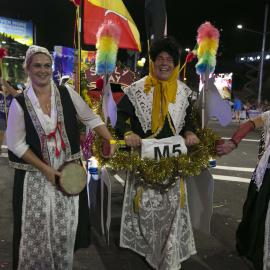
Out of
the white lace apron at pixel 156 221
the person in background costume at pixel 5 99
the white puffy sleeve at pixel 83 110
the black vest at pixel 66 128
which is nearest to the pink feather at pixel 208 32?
the white lace apron at pixel 156 221

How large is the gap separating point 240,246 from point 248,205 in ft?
1.60

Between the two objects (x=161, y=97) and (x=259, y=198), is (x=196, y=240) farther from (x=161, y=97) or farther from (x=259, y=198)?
(x=161, y=97)

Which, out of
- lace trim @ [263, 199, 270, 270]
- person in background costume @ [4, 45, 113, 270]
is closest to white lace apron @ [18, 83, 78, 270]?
person in background costume @ [4, 45, 113, 270]

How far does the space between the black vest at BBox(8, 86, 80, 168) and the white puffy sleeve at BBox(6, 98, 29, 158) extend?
0.10ft

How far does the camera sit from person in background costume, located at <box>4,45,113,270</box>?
247 centimetres

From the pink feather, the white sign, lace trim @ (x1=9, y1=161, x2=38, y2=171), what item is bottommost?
lace trim @ (x1=9, y1=161, x2=38, y2=171)

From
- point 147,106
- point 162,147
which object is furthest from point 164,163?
point 147,106

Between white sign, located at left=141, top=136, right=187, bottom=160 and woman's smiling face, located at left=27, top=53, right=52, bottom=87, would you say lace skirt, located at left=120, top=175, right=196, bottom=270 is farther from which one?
woman's smiling face, located at left=27, top=53, right=52, bottom=87

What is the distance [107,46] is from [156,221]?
5.05ft

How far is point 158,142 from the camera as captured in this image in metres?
3.00

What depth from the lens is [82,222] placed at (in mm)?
2832

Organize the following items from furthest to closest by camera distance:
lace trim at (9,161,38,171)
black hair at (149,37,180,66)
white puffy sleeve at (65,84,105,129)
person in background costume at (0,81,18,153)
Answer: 1. person in background costume at (0,81,18,153)
2. black hair at (149,37,180,66)
3. white puffy sleeve at (65,84,105,129)
4. lace trim at (9,161,38,171)

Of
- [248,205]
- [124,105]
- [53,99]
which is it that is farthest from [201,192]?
[53,99]

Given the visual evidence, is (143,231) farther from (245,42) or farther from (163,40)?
(245,42)
